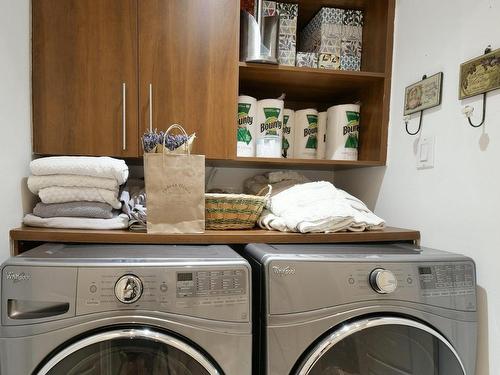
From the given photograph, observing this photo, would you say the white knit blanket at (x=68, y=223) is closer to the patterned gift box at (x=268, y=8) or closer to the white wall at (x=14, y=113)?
the white wall at (x=14, y=113)

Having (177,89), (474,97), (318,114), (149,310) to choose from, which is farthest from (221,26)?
(149,310)

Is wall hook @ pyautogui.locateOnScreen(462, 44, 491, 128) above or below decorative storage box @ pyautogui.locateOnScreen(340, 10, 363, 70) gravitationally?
below

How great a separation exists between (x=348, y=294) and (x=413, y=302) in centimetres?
20

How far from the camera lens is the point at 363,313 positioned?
2.71 ft

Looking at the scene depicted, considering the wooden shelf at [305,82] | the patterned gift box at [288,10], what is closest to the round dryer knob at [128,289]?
the wooden shelf at [305,82]

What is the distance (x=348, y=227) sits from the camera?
3.58ft

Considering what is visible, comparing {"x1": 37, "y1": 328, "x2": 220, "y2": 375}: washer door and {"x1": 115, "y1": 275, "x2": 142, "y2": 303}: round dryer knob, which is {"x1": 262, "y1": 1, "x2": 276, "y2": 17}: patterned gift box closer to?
{"x1": 115, "y1": 275, "x2": 142, "y2": 303}: round dryer knob

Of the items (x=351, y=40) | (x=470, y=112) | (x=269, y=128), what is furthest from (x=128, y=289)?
(x=351, y=40)

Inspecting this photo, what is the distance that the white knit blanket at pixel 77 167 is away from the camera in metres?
0.99

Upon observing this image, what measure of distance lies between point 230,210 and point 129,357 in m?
0.54

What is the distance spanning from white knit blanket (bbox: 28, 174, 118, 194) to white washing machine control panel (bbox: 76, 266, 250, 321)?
0.38m

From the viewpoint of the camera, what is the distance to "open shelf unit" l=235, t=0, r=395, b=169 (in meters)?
1.25

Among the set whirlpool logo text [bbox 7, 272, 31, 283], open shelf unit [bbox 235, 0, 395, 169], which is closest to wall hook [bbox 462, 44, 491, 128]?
open shelf unit [bbox 235, 0, 395, 169]

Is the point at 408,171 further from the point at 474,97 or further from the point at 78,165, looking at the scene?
the point at 78,165
